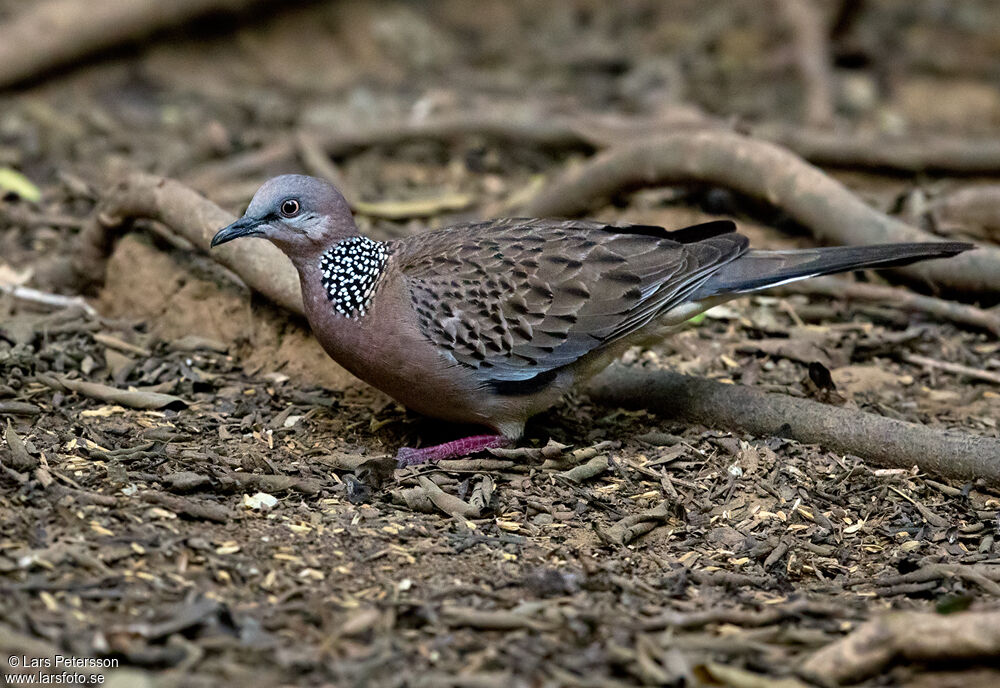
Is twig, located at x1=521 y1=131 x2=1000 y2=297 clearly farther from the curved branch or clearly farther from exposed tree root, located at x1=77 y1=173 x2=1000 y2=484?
the curved branch

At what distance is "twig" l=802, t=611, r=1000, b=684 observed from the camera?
341 centimetres

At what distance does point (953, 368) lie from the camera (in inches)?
240

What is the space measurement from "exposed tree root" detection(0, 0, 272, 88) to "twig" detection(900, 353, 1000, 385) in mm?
7076

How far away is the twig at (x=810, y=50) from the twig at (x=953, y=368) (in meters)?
3.76

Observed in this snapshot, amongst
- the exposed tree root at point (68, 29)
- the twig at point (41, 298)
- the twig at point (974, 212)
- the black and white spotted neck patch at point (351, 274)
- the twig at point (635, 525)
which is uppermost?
the exposed tree root at point (68, 29)

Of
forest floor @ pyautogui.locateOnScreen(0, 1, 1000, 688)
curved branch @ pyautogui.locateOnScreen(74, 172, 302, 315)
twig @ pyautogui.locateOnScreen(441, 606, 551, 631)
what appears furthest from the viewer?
curved branch @ pyautogui.locateOnScreen(74, 172, 302, 315)

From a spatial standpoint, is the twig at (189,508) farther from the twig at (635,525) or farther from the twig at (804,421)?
the twig at (804,421)

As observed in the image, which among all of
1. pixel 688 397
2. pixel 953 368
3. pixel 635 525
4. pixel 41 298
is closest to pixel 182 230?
pixel 41 298

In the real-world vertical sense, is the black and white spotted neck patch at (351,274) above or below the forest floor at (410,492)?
above

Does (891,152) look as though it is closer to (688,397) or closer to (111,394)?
(688,397)

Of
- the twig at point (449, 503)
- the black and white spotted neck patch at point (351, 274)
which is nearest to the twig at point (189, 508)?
the twig at point (449, 503)

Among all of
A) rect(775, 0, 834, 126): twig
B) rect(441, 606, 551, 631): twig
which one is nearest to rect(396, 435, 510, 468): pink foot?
rect(441, 606, 551, 631): twig

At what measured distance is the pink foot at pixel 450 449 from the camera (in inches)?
201

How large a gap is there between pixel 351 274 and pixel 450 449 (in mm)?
954
